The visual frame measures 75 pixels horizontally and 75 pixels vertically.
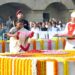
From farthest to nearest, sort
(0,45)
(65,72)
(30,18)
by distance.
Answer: (30,18) → (0,45) → (65,72)

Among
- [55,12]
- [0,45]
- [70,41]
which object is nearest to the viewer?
[70,41]

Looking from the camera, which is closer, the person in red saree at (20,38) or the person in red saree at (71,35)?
the person in red saree at (71,35)

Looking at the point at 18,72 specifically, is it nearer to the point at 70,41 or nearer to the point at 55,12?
the point at 70,41

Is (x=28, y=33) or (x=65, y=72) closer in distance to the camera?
(x=65, y=72)

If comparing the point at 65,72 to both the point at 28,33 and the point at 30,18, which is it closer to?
the point at 28,33

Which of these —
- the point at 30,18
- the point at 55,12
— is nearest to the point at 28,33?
the point at 30,18

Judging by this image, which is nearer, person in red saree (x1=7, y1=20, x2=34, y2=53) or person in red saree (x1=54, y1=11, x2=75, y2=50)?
person in red saree (x1=54, y1=11, x2=75, y2=50)

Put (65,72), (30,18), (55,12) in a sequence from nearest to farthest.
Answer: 1. (65,72)
2. (30,18)
3. (55,12)

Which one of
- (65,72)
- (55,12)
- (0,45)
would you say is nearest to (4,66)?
(65,72)

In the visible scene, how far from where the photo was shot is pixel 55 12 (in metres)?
50.3

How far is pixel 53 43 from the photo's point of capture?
51.7ft

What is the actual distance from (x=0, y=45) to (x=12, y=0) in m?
30.1

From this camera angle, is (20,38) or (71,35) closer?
(71,35)

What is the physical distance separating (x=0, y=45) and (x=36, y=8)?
1238 inches
